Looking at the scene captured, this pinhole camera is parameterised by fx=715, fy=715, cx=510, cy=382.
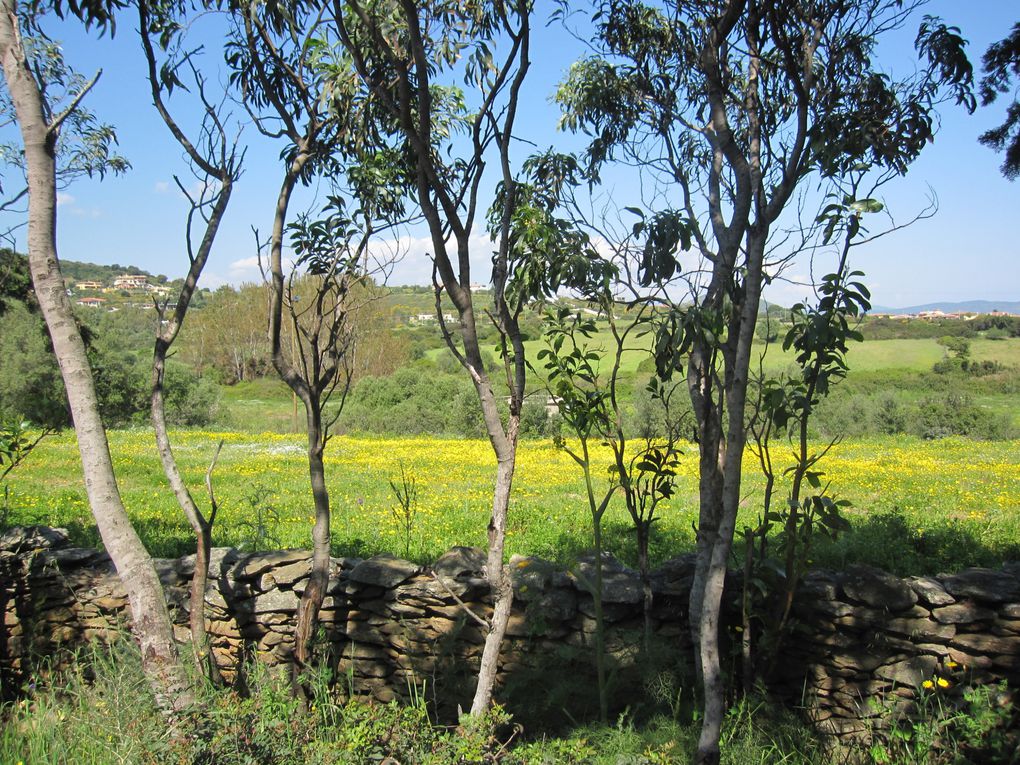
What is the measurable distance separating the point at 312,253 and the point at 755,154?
8.33 feet

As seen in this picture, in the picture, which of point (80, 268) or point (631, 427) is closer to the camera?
point (631, 427)

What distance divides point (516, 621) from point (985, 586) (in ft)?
8.40

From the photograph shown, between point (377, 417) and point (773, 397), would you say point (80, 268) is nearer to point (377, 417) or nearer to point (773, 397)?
point (377, 417)

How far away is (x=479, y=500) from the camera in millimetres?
8258

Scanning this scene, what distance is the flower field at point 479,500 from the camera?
5.64 meters

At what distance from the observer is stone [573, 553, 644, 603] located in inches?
159

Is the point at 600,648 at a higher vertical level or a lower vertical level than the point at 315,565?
lower

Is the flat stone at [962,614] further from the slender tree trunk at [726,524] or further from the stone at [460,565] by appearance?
the stone at [460,565]

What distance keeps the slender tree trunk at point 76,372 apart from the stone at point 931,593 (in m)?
3.72

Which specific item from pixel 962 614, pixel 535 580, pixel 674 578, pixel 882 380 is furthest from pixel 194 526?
pixel 882 380

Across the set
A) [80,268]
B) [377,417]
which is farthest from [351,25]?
[80,268]

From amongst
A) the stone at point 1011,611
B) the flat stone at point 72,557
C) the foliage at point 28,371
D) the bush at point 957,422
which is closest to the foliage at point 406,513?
the flat stone at point 72,557

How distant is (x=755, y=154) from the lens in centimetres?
321

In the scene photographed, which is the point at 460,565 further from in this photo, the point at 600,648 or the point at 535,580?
the point at 600,648
